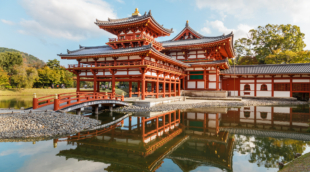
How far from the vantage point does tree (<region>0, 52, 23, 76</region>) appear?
150 feet

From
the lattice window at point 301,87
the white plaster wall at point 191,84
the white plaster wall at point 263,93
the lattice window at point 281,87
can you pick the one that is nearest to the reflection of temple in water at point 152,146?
the white plaster wall at point 191,84

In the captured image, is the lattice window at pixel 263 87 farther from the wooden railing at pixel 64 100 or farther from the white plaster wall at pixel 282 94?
the wooden railing at pixel 64 100

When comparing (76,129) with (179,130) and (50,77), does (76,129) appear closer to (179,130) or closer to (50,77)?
(179,130)

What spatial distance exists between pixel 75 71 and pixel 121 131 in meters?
15.0

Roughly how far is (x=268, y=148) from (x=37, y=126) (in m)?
11.5

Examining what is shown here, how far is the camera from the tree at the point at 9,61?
150 ft

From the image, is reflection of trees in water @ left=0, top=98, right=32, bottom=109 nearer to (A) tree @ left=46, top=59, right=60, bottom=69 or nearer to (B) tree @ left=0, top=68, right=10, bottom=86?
(B) tree @ left=0, top=68, right=10, bottom=86

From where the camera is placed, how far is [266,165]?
21.1 ft

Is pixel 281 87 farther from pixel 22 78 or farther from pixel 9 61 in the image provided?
pixel 9 61

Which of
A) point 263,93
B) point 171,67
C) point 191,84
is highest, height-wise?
point 171,67

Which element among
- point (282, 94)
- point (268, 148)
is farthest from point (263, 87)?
point (268, 148)

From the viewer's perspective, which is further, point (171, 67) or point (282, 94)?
point (282, 94)

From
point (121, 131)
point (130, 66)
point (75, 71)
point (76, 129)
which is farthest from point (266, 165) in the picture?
point (75, 71)

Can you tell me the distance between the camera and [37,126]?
31.3ft
